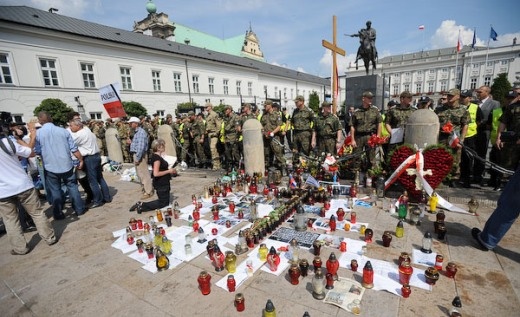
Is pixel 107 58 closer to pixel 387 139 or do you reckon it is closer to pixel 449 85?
pixel 387 139

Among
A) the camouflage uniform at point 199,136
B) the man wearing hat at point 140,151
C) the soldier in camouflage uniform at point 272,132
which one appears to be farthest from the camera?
the camouflage uniform at point 199,136

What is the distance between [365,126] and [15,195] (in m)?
7.51

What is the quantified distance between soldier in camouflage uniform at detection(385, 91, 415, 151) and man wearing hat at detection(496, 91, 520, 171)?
5.92 feet

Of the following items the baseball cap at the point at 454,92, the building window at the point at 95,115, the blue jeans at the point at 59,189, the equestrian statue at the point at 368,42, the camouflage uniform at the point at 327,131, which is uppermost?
the equestrian statue at the point at 368,42

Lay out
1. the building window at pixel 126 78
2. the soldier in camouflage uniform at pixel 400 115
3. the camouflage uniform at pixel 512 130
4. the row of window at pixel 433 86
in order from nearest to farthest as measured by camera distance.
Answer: the camouflage uniform at pixel 512 130 < the soldier in camouflage uniform at pixel 400 115 < the building window at pixel 126 78 < the row of window at pixel 433 86

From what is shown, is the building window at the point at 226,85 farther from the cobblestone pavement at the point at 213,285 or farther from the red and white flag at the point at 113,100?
the cobblestone pavement at the point at 213,285

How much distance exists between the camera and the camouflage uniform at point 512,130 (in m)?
5.43

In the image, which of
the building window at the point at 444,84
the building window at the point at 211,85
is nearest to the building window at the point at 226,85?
the building window at the point at 211,85

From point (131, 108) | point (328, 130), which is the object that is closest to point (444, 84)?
point (131, 108)

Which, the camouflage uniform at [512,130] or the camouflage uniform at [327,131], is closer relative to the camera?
the camouflage uniform at [512,130]

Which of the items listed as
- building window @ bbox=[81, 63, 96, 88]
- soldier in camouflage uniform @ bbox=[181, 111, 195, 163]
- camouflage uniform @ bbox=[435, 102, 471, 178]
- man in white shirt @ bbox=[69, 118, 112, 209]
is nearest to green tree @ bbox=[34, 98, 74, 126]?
building window @ bbox=[81, 63, 96, 88]

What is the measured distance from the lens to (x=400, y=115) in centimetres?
638

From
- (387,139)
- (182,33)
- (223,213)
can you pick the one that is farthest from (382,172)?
(182,33)

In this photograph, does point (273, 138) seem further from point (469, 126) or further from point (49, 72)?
point (49, 72)
